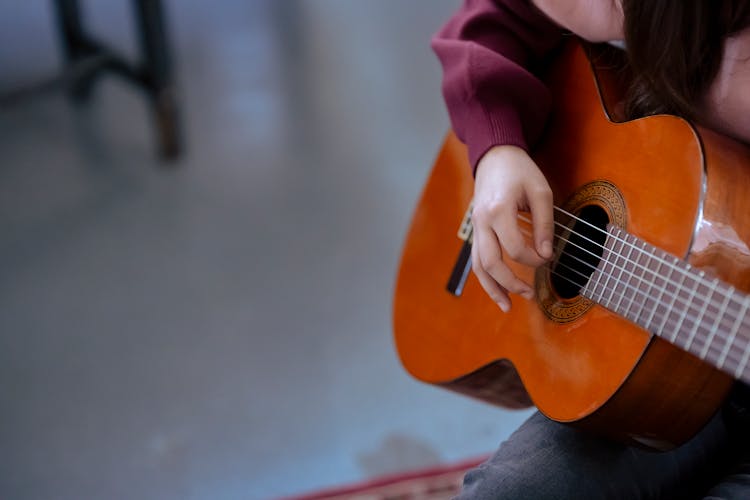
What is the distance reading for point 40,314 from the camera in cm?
156

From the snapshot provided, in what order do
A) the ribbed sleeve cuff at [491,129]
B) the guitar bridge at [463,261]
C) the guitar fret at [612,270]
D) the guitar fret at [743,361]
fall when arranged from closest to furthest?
the guitar fret at [743,361], the guitar fret at [612,270], the ribbed sleeve cuff at [491,129], the guitar bridge at [463,261]

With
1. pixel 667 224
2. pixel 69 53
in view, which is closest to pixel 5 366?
pixel 69 53

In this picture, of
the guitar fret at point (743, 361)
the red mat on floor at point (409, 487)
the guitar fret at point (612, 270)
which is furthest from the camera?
the red mat on floor at point (409, 487)

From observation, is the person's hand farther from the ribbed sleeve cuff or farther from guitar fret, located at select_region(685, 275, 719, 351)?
guitar fret, located at select_region(685, 275, 719, 351)

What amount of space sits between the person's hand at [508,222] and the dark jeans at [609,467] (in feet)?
0.44

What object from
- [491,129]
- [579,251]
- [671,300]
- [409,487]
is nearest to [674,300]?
[671,300]

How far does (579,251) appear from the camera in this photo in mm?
793

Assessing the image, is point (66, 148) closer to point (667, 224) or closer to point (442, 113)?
point (442, 113)

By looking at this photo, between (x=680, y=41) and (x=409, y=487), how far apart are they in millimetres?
812

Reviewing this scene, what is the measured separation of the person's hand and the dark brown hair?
0.13 meters

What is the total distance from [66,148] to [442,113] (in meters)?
0.87

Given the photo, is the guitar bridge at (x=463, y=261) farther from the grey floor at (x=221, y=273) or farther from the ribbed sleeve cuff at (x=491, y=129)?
the grey floor at (x=221, y=273)

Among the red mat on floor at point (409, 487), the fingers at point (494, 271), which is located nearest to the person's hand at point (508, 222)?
the fingers at point (494, 271)

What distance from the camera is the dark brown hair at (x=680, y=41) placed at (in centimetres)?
70
